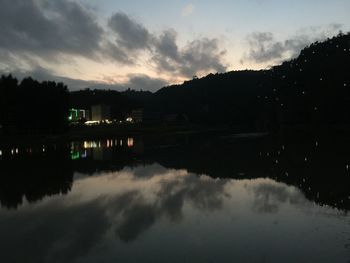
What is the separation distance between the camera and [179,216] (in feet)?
56.2

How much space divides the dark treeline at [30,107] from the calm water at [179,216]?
5339cm

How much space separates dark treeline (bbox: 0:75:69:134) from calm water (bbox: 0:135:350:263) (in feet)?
175

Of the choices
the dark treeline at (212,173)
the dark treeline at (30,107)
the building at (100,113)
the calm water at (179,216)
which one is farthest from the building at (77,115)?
the calm water at (179,216)

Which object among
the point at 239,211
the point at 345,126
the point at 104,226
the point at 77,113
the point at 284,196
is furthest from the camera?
the point at 77,113

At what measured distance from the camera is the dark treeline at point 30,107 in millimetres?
80812

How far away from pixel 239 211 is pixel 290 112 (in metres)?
138

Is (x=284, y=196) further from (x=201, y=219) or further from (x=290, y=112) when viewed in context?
(x=290, y=112)

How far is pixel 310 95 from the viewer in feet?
439

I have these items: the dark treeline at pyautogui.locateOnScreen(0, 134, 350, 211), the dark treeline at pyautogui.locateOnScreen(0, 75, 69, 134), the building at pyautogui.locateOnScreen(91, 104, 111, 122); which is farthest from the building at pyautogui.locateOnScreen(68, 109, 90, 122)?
the dark treeline at pyautogui.locateOnScreen(0, 134, 350, 211)

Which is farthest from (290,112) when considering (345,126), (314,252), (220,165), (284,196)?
(314,252)

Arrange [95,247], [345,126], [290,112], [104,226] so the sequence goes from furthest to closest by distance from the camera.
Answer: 1. [290,112]
2. [345,126]
3. [104,226]
4. [95,247]

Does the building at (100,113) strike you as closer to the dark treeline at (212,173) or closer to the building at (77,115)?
the building at (77,115)

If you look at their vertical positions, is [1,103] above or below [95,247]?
above

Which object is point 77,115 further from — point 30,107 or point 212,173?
point 212,173
